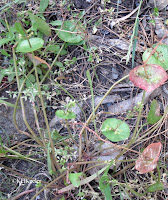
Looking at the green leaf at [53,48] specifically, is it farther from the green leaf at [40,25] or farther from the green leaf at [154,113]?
the green leaf at [154,113]

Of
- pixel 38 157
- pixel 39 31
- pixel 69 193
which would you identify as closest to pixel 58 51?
pixel 39 31

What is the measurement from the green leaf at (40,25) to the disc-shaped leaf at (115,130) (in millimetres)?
689

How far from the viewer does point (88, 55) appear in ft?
4.67

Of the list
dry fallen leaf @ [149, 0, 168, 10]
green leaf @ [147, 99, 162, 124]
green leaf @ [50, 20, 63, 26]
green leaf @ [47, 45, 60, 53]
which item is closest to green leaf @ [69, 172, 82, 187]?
green leaf @ [147, 99, 162, 124]

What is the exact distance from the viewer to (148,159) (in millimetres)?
959

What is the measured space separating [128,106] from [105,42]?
45 centimetres

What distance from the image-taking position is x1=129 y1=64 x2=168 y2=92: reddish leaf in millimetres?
945

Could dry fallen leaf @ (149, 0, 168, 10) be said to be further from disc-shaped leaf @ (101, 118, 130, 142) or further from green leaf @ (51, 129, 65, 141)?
green leaf @ (51, 129, 65, 141)

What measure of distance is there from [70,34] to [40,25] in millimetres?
191

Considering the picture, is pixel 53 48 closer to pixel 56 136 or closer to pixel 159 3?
pixel 56 136

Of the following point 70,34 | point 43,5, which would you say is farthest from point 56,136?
point 43,5

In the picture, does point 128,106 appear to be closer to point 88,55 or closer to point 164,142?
point 164,142

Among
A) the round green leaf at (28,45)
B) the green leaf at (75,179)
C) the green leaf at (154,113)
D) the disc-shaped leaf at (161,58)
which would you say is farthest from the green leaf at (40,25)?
the green leaf at (75,179)

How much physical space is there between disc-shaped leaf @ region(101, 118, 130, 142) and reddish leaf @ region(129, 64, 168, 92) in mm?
213
